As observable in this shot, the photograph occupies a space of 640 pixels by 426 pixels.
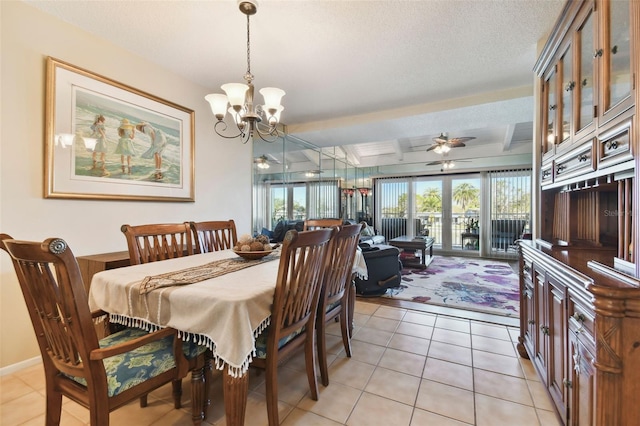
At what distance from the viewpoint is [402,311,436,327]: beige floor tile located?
110 inches

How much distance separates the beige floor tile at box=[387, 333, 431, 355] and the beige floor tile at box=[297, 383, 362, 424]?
70 centimetres

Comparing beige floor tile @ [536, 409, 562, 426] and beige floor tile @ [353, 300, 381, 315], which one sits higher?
beige floor tile @ [353, 300, 381, 315]

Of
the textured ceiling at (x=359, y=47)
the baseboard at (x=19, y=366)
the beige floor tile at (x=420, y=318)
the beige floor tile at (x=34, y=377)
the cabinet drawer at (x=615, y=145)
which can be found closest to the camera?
the cabinet drawer at (x=615, y=145)

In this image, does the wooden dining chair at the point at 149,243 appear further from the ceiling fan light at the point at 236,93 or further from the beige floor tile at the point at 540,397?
the beige floor tile at the point at 540,397

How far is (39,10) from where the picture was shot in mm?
2033

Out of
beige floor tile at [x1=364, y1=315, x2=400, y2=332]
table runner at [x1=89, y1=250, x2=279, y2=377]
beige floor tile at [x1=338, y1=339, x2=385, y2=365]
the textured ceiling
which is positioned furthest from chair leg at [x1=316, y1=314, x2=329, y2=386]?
the textured ceiling

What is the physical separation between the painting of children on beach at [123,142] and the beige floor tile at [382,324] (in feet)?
8.05

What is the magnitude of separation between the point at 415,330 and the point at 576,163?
1835mm

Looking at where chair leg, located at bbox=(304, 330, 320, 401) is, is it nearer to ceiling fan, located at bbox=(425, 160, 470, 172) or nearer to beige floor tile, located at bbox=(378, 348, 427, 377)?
beige floor tile, located at bbox=(378, 348, 427, 377)

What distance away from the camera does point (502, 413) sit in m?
1.56

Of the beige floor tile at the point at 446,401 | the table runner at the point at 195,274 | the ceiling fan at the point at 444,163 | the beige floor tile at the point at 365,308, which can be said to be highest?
the ceiling fan at the point at 444,163

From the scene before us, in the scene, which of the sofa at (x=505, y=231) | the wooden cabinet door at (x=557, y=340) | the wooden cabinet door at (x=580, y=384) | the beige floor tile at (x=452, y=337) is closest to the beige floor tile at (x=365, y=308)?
the beige floor tile at (x=452, y=337)

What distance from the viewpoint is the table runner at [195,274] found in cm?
133

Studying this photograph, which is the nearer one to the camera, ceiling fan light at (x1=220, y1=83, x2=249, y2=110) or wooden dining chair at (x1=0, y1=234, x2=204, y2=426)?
wooden dining chair at (x1=0, y1=234, x2=204, y2=426)
